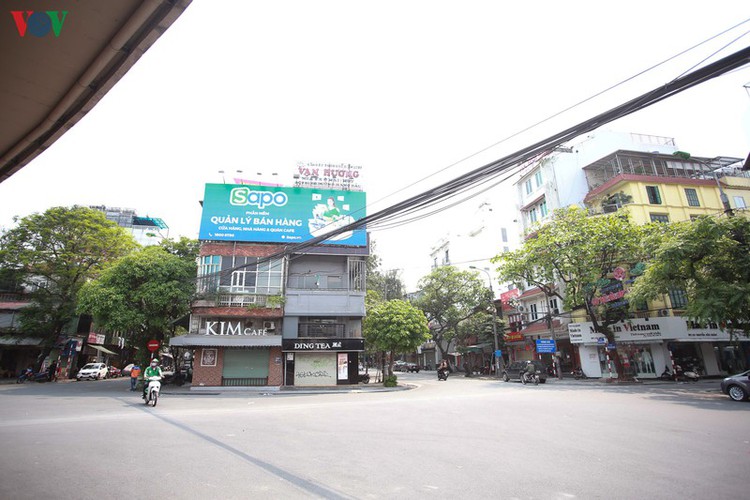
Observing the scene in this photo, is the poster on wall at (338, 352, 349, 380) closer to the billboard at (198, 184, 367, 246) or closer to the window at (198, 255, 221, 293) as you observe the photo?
the billboard at (198, 184, 367, 246)

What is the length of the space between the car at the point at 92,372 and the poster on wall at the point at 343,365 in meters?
22.6

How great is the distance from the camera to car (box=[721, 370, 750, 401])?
13.9 m

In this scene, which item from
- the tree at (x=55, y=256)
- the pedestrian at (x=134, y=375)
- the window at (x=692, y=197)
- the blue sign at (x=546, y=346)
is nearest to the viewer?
the pedestrian at (x=134, y=375)

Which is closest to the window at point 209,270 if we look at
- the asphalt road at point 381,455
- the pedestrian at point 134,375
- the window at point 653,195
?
the pedestrian at point 134,375

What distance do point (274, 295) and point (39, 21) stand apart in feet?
76.3

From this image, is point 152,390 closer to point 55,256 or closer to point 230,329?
point 230,329

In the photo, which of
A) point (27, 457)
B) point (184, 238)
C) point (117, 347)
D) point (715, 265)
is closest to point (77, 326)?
point (117, 347)

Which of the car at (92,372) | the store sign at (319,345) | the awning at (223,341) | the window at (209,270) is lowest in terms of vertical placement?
the car at (92,372)

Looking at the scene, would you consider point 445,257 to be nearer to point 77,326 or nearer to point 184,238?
point 184,238

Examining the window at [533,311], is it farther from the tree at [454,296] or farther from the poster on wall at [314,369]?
the poster on wall at [314,369]

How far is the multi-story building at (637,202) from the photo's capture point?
2814 centimetres

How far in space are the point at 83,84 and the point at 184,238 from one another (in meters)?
29.7

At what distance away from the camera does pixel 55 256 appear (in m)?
30.2

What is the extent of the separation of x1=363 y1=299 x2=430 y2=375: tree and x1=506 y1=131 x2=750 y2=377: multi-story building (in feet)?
31.8
